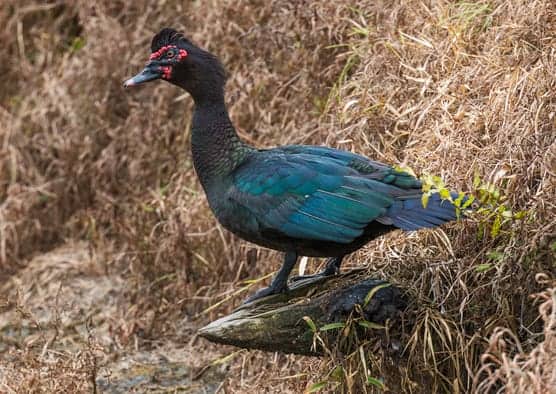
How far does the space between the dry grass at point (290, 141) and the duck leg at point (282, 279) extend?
357 millimetres

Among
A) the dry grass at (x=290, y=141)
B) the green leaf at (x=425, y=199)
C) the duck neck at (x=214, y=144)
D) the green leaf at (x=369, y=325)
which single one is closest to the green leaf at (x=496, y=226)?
the dry grass at (x=290, y=141)

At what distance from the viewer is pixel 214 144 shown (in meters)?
4.46

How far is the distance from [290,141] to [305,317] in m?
2.00

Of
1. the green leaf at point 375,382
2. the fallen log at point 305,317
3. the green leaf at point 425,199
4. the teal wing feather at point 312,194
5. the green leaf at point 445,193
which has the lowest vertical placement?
the green leaf at point 375,382

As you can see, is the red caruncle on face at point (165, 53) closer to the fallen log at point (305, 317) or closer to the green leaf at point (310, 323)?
the fallen log at point (305, 317)

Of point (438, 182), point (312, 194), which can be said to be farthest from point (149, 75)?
point (438, 182)

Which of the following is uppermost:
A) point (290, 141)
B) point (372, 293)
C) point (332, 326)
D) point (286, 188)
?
point (286, 188)

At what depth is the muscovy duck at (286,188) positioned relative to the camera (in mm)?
3934

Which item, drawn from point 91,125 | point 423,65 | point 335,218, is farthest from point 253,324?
point 91,125

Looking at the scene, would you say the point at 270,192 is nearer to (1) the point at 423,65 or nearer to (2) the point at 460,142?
(2) the point at 460,142

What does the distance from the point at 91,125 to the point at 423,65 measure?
2753 mm

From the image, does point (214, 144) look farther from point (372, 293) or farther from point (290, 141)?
point (290, 141)

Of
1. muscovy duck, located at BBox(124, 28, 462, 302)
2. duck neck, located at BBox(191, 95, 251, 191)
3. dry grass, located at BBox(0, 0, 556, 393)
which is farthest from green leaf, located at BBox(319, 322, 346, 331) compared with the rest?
duck neck, located at BBox(191, 95, 251, 191)

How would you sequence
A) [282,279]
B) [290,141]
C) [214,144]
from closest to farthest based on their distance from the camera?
[282,279]
[214,144]
[290,141]
